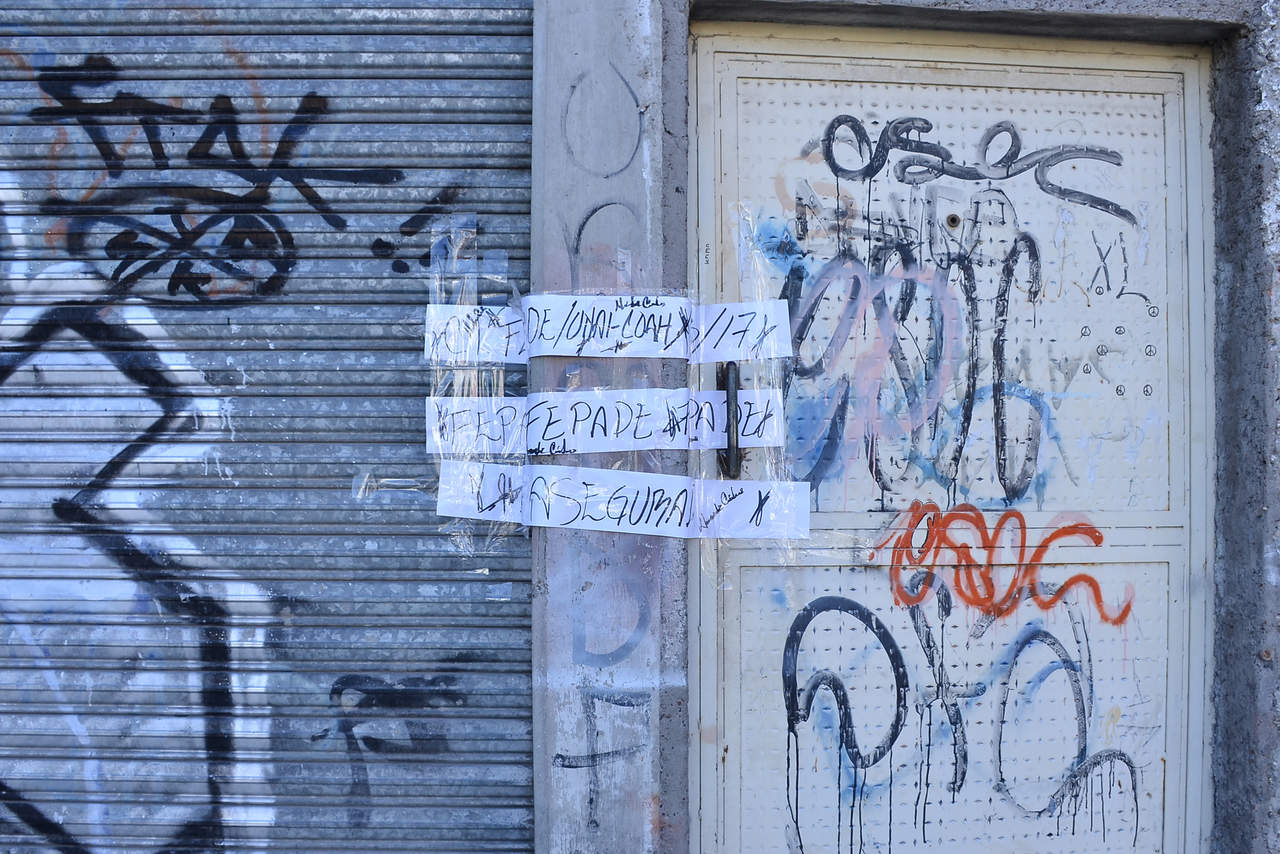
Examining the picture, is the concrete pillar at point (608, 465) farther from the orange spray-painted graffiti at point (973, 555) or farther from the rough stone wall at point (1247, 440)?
the rough stone wall at point (1247, 440)

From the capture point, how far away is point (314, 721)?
2.14 meters

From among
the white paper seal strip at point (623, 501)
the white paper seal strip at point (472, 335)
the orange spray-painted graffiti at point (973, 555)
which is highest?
the white paper seal strip at point (472, 335)

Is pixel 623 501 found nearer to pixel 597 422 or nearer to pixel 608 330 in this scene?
pixel 597 422

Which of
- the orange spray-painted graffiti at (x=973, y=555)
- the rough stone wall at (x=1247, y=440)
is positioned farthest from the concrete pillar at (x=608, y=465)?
the rough stone wall at (x=1247, y=440)

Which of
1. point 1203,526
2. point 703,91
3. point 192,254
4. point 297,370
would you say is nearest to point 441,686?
→ point 297,370

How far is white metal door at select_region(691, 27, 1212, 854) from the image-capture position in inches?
88.1

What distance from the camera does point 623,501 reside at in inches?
81.8

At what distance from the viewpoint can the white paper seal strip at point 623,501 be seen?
6.82 ft

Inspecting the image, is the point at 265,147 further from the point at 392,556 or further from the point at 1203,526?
the point at 1203,526

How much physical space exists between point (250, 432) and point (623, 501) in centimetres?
107

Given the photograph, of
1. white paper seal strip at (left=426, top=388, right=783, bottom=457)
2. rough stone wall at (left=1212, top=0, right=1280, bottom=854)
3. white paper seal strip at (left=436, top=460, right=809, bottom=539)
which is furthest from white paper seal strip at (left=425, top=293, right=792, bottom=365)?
rough stone wall at (left=1212, top=0, right=1280, bottom=854)

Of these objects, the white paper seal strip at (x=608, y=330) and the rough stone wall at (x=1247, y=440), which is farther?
the rough stone wall at (x=1247, y=440)

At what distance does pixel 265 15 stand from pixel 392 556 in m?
1.56

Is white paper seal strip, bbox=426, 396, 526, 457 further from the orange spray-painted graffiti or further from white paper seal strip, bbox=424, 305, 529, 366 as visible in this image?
the orange spray-painted graffiti
